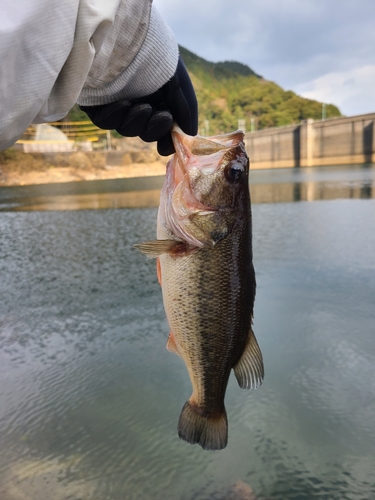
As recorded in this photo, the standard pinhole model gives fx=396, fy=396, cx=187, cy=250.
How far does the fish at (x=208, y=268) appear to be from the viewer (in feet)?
5.61

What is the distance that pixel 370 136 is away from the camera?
45844 millimetres

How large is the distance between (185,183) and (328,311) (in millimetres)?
3753

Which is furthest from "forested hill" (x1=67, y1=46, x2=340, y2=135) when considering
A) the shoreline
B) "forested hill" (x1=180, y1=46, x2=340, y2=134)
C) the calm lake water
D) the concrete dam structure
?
the calm lake water

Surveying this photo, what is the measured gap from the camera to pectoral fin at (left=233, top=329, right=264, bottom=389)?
182cm

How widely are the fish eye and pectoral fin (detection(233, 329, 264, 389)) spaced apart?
2.31 ft

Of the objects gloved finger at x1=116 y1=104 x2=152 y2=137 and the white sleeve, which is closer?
the white sleeve

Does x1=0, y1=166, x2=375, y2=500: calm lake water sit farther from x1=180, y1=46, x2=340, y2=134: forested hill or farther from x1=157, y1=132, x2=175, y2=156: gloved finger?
x1=180, y1=46, x2=340, y2=134: forested hill

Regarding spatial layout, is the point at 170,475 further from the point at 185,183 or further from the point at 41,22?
the point at 41,22

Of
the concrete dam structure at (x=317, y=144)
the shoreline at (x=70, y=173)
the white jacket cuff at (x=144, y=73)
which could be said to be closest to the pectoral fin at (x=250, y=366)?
the white jacket cuff at (x=144, y=73)

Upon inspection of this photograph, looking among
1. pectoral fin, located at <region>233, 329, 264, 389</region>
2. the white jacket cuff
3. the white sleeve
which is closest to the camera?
the white sleeve

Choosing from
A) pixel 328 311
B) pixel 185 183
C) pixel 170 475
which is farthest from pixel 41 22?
pixel 328 311

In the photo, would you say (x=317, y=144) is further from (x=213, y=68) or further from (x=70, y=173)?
(x=213, y=68)

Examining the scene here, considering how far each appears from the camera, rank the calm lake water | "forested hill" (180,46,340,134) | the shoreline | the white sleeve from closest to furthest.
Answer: the white sleeve, the calm lake water, the shoreline, "forested hill" (180,46,340,134)

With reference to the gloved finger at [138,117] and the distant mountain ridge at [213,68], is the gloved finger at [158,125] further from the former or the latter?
the distant mountain ridge at [213,68]
